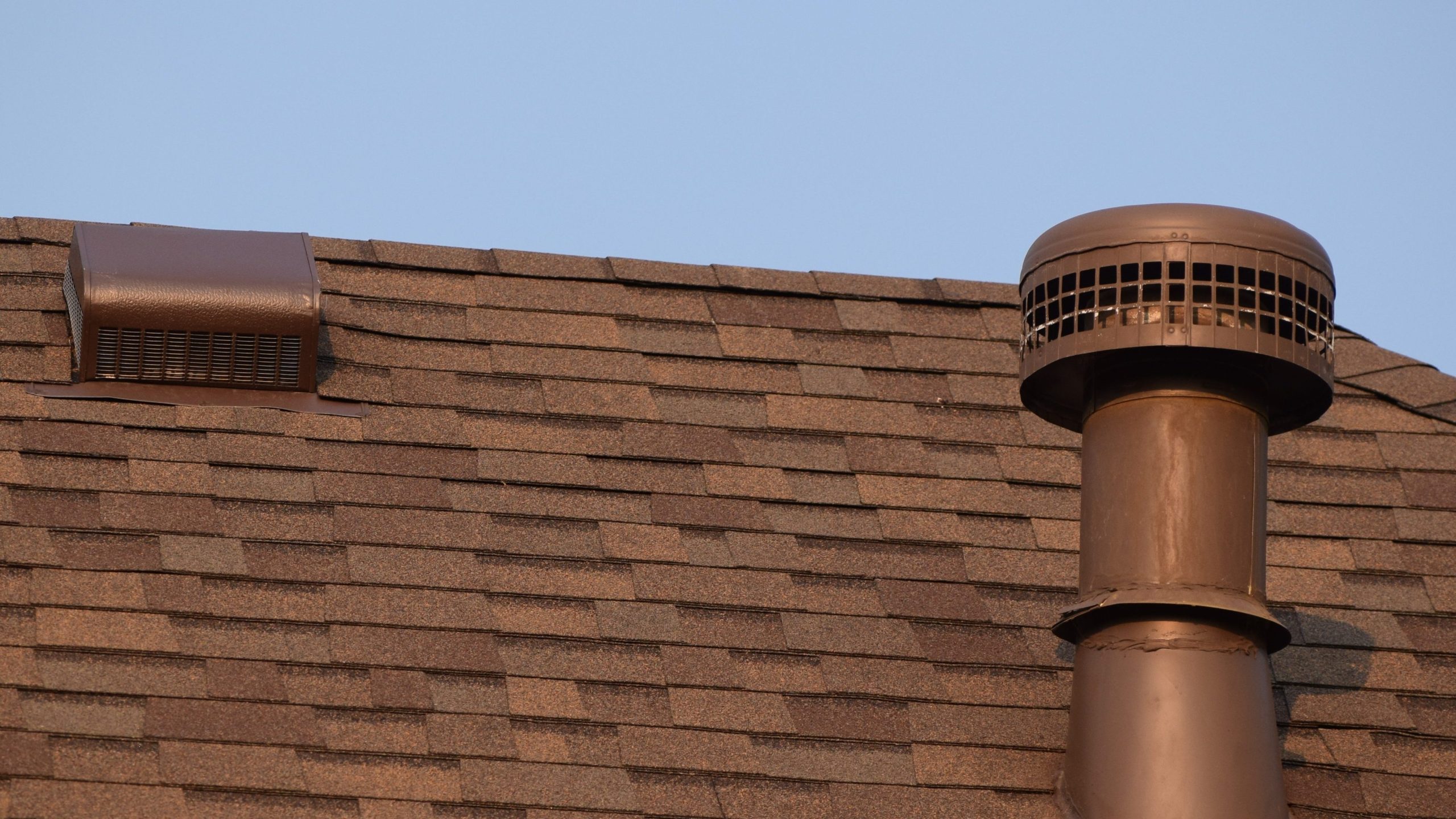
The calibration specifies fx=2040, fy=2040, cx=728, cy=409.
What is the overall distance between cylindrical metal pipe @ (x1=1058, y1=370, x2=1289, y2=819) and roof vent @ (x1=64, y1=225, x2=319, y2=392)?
2735mm

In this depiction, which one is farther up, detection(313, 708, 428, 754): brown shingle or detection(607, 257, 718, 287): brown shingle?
detection(607, 257, 718, 287): brown shingle

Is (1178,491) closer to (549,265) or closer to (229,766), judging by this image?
(229,766)

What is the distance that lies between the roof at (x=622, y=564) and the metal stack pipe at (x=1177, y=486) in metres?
0.47

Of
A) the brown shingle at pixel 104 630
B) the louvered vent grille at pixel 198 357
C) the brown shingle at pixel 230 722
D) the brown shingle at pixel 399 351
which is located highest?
the brown shingle at pixel 399 351

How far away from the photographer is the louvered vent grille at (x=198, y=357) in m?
6.67

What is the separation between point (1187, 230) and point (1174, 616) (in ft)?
3.40

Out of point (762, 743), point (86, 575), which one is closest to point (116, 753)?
point (86, 575)

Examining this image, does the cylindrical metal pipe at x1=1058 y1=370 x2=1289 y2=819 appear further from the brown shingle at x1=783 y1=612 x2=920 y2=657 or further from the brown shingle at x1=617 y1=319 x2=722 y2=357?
the brown shingle at x1=617 y1=319 x2=722 y2=357

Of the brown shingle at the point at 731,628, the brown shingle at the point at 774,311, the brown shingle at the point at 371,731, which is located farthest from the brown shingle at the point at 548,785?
the brown shingle at the point at 774,311

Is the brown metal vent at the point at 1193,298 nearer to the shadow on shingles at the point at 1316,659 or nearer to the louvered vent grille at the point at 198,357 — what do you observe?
the shadow on shingles at the point at 1316,659

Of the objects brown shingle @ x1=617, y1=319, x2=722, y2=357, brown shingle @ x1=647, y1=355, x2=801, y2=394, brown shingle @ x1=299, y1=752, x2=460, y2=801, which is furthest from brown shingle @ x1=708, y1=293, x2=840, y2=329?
brown shingle @ x1=299, y1=752, x2=460, y2=801

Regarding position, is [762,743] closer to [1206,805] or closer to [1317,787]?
[1206,805]

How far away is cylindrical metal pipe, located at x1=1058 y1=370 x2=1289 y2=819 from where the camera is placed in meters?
5.32

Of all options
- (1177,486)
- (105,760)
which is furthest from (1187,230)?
(105,760)
